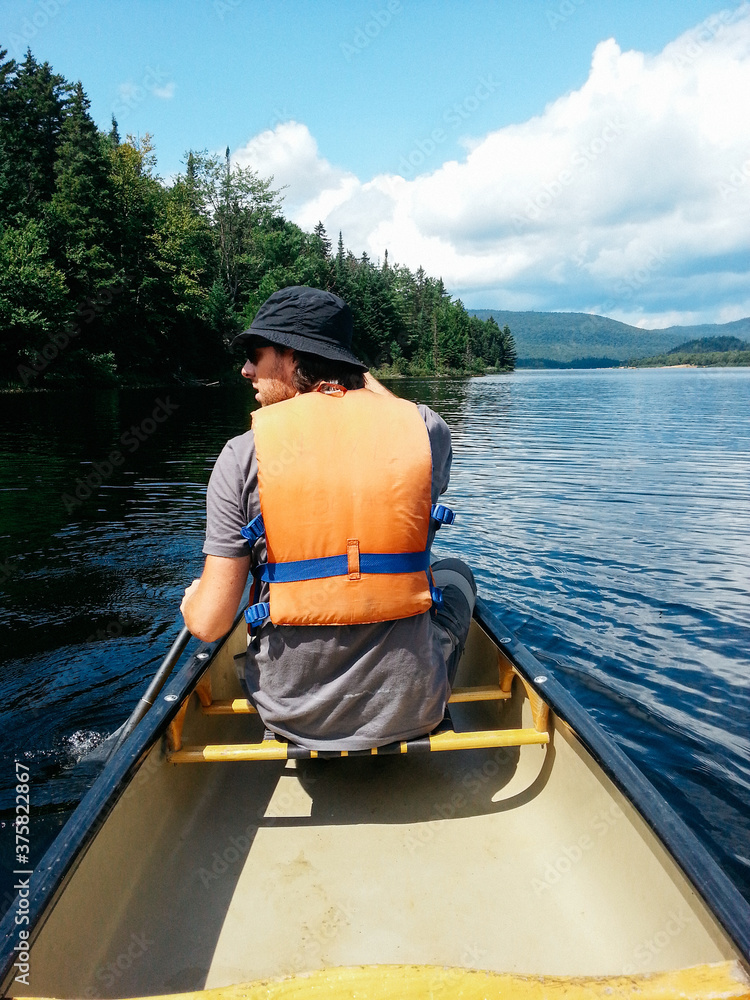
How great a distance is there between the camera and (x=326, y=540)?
2279 mm

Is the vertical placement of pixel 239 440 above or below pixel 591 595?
above

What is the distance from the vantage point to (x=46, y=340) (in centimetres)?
3322

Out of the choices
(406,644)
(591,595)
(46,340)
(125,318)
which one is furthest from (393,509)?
(125,318)

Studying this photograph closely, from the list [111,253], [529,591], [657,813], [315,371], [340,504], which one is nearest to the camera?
[657,813]

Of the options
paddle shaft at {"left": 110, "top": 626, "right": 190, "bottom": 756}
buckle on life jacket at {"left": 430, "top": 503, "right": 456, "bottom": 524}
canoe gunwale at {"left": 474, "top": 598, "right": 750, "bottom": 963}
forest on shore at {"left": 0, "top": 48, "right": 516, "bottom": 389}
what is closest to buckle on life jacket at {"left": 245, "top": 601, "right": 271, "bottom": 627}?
buckle on life jacket at {"left": 430, "top": 503, "right": 456, "bottom": 524}

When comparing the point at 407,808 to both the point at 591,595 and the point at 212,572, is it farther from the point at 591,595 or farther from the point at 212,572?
the point at 591,595

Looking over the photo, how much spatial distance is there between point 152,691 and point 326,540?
5.11 ft

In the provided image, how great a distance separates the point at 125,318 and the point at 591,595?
38544 mm

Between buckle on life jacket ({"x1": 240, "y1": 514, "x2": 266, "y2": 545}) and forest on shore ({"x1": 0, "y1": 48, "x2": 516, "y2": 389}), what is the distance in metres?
32.6

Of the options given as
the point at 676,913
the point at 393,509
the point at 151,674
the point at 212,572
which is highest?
the point at 393,509

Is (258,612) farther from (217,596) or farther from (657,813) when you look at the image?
(657,813)

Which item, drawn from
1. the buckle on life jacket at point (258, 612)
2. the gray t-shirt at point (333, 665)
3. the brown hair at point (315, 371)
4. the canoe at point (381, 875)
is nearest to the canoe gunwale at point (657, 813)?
the canoe at point (381, 875)

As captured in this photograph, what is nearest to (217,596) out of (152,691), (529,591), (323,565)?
(323,565)

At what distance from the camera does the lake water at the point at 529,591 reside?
4238mm
